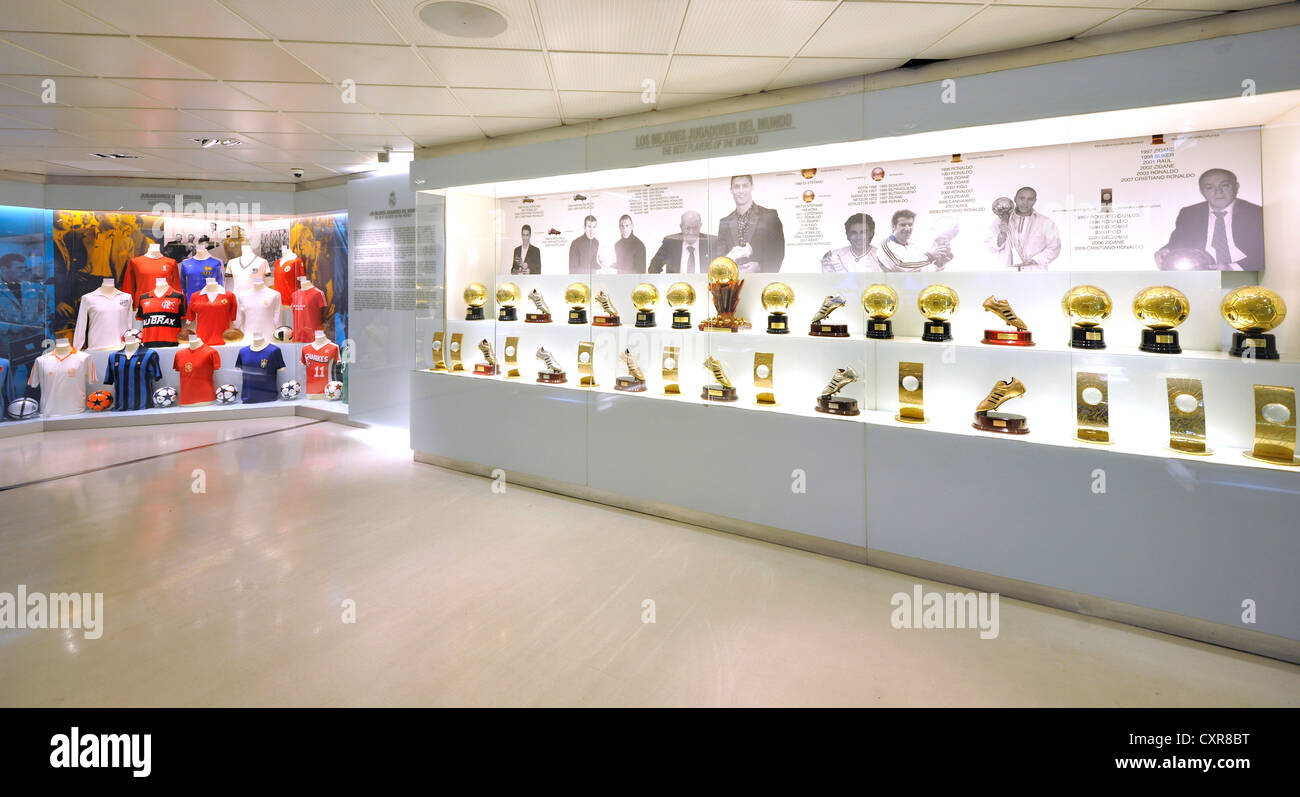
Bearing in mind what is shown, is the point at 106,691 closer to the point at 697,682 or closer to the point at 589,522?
the point at 697,682

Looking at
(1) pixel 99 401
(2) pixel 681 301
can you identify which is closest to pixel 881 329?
(2) pixel 681 301

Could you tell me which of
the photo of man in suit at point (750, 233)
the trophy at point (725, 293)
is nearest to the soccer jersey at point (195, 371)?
the trophy at point (725, 293)

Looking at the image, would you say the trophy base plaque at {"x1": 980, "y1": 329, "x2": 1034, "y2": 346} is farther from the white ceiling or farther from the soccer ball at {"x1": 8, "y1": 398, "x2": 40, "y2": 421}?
the soccer ball at {"x1": 8, "y1": 398, "x2": 40, "y2": 421}

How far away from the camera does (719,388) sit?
13.0 ft

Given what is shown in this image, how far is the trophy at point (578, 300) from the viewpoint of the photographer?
4.68 meters

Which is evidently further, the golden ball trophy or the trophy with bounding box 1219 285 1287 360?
the golden ball trophy

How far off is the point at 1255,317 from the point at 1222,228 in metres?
0.53

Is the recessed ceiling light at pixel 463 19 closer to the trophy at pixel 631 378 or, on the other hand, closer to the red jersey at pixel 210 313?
the trophy at pixel 631 378

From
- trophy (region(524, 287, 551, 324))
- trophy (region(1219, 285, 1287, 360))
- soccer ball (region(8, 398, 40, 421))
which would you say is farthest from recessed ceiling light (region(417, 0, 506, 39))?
soccer ball (region(8, 398, 40, 421))

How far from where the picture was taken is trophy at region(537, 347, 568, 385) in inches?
187

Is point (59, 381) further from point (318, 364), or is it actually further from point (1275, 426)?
point (1275, 426)

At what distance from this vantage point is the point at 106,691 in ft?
7.13

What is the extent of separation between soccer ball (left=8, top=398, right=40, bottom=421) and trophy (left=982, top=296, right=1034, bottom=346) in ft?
30.5
